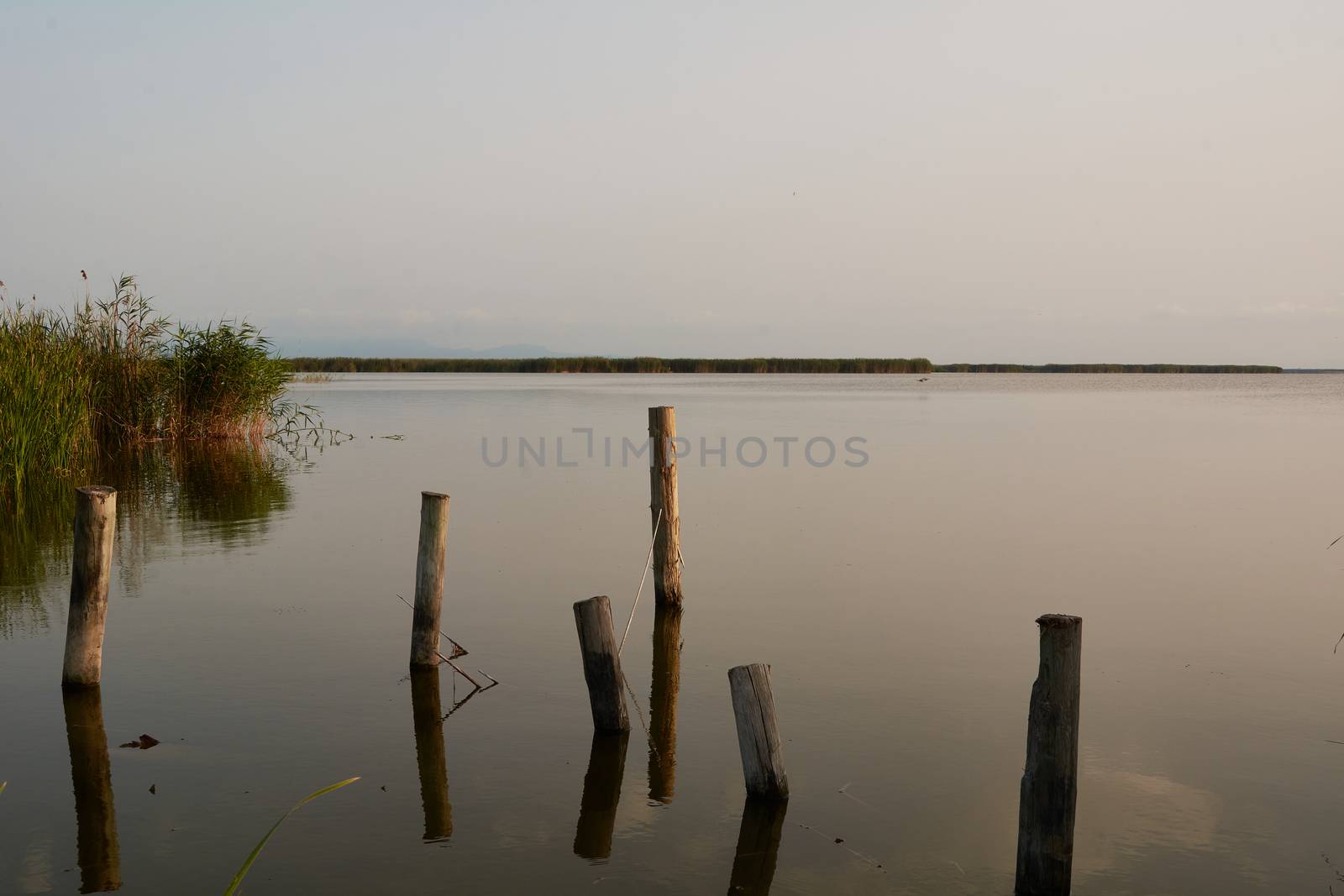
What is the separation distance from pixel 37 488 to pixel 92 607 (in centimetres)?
1130

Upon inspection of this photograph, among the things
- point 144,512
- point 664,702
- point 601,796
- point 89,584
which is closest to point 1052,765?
point 601,796

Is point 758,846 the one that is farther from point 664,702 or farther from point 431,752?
point 664,702

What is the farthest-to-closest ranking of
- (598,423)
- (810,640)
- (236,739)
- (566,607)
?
(598,423) → (566,607) → (810,640) → (236,739)

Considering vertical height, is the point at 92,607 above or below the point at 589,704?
above

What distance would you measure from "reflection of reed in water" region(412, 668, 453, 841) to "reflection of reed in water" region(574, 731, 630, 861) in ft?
2.50

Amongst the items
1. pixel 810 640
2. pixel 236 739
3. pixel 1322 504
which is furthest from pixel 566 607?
pixel 1322 504

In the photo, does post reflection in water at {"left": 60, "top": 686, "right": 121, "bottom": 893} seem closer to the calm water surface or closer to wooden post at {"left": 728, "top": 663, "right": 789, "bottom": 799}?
the calm water surface

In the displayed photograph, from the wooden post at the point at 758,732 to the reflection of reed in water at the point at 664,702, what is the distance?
592 mm

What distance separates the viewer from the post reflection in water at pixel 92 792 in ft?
18.6

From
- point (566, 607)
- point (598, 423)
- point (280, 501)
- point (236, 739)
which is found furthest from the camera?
point (598, 423)

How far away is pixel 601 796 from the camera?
6.71m

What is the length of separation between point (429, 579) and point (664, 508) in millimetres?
2969

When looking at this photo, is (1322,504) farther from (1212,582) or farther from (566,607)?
(566,607)

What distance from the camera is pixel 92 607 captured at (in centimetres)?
809
